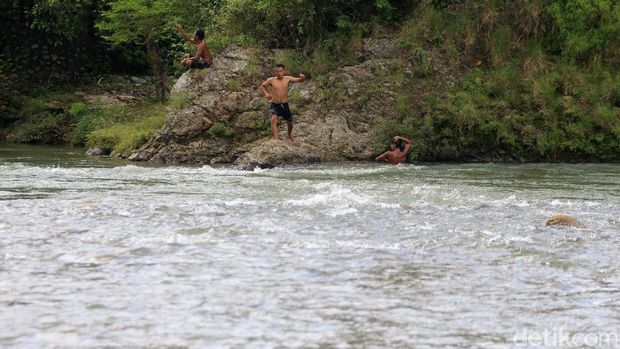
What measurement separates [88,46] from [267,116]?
12.6m

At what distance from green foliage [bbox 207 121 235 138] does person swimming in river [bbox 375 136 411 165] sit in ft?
11.4

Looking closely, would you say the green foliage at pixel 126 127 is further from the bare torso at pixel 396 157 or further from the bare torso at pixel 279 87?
the bare torso at pixel 396 157

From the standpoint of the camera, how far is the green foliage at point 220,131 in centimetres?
2003

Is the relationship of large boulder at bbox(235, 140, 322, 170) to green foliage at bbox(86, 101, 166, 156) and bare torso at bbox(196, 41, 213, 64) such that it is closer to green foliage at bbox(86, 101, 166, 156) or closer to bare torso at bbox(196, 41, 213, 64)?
bare torso at bbox(196, 41, 213, 64)

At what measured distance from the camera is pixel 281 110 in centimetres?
1923

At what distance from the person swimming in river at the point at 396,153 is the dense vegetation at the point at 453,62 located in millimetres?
281

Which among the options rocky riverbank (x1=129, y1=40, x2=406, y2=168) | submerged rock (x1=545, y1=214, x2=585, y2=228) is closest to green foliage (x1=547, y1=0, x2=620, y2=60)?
rocky riverbank (x1=129, y1=40, x2=406, y2=168)

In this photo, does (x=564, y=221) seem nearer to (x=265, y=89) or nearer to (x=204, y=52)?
(x=265, y=89)

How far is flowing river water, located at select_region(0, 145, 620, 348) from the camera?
6.03 metres

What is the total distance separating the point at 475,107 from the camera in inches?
782

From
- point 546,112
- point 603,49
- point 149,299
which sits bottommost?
point 149,299

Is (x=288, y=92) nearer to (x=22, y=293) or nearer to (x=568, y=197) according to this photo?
(x=568, y=197)

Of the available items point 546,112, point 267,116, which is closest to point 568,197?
point 546,112

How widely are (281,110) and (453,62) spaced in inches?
187
